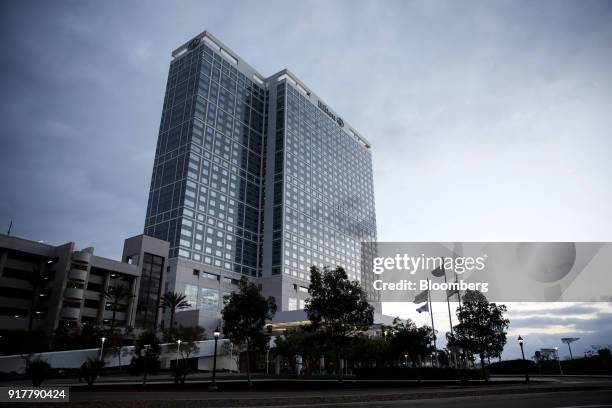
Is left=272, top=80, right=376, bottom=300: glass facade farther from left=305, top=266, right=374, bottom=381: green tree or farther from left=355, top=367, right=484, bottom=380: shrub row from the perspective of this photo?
left=305, top=266, right=374, bottom=381: green tree

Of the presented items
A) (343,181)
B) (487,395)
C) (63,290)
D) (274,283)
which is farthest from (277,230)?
(487,395)

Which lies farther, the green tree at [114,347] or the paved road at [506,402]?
the green tree at [114,347]

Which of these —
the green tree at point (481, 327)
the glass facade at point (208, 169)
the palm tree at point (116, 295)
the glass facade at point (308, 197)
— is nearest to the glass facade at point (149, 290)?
the palm tree at point (116, 295)

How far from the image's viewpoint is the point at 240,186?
507 feet

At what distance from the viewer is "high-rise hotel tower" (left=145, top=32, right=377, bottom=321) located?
13125 cm

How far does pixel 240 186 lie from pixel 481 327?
119 meters

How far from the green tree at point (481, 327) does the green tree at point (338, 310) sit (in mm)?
14312

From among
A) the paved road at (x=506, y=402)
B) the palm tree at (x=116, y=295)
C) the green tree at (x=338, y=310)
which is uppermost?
the palm tree at (x=116, y=295)

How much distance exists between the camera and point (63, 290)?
81.0 metres

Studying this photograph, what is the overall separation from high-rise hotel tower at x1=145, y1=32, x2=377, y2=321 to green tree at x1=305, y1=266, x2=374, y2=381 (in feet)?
232

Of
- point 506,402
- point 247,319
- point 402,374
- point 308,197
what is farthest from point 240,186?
point 506,402

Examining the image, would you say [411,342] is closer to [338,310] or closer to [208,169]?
[338,310]

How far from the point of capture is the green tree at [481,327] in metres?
47.5

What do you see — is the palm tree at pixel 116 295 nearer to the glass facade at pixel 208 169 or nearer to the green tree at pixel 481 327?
the glass facade at pixel 208 169
